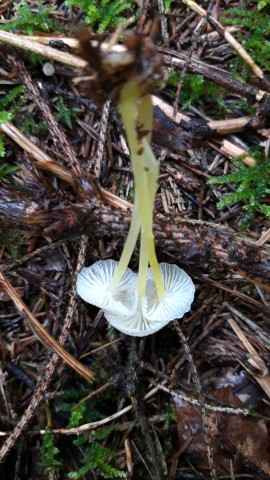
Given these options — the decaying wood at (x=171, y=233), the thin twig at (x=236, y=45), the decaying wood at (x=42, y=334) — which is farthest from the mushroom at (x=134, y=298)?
the thin twig at (x=236, y=45)

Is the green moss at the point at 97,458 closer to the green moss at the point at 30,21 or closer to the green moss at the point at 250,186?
the green moss at the point at 250,186

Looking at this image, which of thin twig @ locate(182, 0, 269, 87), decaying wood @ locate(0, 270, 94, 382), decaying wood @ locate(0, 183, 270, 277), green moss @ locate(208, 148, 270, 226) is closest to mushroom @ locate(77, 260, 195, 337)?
decaying wood @ locate(0, 183, 270, 277)

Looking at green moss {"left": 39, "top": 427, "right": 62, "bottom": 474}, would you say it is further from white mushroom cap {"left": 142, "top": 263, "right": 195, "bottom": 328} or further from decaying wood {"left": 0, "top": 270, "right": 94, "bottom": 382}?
white mushroom cap {"left": 142, "top": 263, "right": 195, "bottom": 328}

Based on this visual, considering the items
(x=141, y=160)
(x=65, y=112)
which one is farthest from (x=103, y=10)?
(x=141, y=160)

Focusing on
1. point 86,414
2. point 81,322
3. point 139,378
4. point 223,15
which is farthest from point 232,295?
point 223,15

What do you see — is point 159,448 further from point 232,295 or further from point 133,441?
point 232,295

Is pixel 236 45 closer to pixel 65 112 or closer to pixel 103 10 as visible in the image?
pixel 103 10
